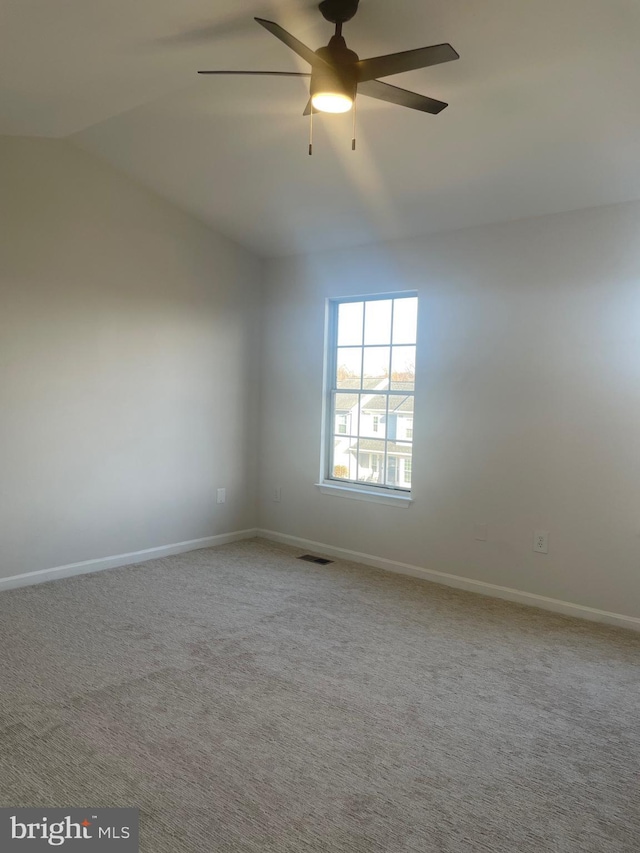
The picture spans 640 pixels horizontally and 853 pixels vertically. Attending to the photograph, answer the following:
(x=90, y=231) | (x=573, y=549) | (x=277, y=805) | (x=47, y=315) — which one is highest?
(x=90, y=231)

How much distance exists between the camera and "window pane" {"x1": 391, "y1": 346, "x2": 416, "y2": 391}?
15.2 ft

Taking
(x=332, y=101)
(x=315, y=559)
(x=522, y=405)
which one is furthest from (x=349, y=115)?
(x=315, y=559)

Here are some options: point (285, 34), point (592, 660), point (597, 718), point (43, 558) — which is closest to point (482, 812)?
point (597, 718)

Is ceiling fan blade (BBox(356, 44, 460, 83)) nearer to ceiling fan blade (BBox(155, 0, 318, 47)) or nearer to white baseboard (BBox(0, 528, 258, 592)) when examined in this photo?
ceiling fan blade (BBox(155, 0, 318, 47))

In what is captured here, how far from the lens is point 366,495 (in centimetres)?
483

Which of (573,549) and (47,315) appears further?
(47,315)

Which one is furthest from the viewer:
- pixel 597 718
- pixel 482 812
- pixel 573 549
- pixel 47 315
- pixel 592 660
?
Result: pixel 47 315

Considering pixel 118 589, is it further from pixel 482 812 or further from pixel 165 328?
pixel 482 812

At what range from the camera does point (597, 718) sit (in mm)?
2609

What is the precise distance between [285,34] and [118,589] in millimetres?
3283

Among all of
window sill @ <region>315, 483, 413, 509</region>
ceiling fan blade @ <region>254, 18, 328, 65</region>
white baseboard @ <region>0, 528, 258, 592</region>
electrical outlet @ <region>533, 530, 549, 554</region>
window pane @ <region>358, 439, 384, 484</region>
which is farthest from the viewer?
window pane @ <region>358, 439, 384, 484</region>

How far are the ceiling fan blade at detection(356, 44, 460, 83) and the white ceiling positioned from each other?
1.32ft

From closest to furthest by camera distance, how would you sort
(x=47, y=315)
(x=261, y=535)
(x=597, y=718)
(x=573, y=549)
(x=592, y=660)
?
(x=597, y=718)
(x=592, y=660)
(x=573, y=549)
(x=47, y=315)
(x=261, y=535)

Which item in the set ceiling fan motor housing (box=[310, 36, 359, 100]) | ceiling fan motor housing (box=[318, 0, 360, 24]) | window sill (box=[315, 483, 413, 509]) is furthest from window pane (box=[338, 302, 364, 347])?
ceiling fan motor housing (box=[310, 36, 359, 100])
